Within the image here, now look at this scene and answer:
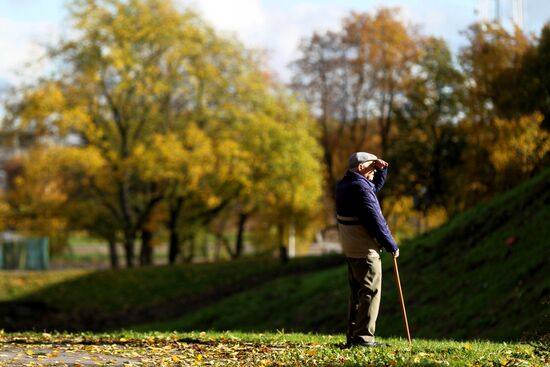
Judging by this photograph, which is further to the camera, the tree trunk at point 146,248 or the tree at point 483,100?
the tree trunk at point 146,248

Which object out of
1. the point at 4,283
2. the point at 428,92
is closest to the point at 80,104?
the point at 4,283

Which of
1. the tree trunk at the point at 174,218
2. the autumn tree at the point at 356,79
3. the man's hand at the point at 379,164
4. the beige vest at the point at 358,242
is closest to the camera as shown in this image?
the beige vest at the point at 358,242

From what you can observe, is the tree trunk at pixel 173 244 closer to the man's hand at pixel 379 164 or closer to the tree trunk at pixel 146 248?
the tree trunk at pixel 146 248

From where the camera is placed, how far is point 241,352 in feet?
39.0

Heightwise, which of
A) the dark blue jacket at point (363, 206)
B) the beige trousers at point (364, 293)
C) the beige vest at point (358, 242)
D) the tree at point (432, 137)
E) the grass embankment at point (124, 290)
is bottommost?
the grass embankment at point (124, 290)

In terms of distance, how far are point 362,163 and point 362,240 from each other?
3.18 ft

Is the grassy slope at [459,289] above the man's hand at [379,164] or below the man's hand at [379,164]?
below

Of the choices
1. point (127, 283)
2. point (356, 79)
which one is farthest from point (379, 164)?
point (356, 79)

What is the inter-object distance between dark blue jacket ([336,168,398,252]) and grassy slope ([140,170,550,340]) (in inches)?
278

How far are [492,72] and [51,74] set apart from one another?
62.4 feet

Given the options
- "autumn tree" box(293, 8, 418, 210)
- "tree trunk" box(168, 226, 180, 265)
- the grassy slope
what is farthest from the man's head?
"autumn tree" box(293, 8, 418, 210)

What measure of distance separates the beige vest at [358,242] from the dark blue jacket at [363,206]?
0.22 feet

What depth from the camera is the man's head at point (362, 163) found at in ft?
37.7

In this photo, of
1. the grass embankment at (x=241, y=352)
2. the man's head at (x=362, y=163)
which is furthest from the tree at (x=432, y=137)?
the man's head at (x=362, y=163)
